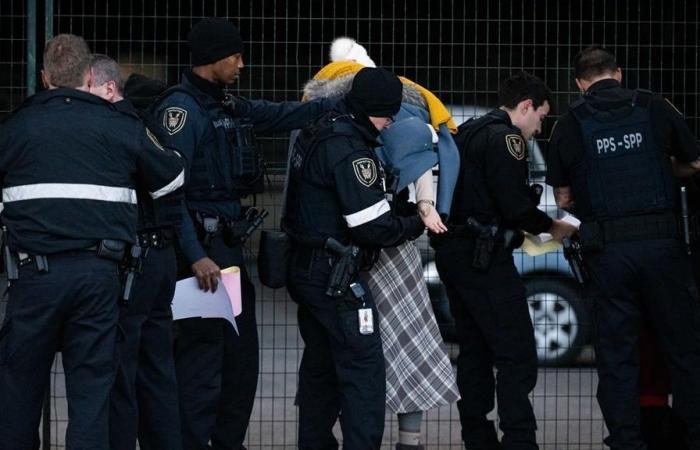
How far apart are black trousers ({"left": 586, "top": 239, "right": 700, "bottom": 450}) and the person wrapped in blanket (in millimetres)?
760

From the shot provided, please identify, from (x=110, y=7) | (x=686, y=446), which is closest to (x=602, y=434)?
(x=686, y=446)

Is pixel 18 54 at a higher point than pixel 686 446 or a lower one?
higher

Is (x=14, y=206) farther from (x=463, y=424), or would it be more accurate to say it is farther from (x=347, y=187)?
(x=463, y=424)

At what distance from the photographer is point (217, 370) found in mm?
6863

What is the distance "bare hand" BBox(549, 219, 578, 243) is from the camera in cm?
745

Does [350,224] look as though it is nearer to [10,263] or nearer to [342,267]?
[342,267]

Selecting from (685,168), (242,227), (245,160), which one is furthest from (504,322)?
(245,160)

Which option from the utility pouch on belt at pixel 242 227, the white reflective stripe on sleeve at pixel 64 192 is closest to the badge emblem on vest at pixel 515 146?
the utility pouch on belt at pixel 242 227

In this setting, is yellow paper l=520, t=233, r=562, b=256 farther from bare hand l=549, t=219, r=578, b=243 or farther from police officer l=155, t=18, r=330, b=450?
police officer l=155, t=18, r=330, b=450

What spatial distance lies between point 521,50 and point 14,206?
146 inches

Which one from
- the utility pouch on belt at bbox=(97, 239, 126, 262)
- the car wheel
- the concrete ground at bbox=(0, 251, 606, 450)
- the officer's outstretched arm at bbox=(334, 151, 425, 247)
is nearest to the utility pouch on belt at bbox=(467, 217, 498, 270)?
the officer's outstretched arm at bbox=(334, 151, 425, 247)

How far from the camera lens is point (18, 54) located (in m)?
8.41

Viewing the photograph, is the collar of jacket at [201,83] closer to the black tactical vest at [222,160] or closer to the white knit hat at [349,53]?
the black tactical vest at [222,160]

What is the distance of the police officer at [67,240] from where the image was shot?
5941 millimetres
